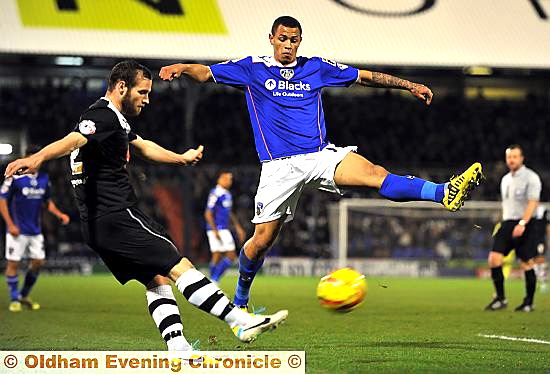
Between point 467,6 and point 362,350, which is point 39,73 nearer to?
point 467,6

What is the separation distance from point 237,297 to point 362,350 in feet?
4.79

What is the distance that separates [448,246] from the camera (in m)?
23.8

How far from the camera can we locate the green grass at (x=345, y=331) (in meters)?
7.08

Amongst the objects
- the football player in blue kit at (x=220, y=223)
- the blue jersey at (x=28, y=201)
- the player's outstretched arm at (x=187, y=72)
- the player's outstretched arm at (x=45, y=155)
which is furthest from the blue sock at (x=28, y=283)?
the player's outstretched arm at (x=45, y=155)

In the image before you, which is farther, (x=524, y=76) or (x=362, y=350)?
(x=524, y=76)

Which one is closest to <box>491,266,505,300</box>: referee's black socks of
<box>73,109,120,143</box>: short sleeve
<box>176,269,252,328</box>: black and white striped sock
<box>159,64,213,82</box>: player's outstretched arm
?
<box>159,64,213,82</box>: player's outstretched arm

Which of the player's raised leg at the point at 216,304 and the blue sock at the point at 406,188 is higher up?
the blue sock at the point at 406,188

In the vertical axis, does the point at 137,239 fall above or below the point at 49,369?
above

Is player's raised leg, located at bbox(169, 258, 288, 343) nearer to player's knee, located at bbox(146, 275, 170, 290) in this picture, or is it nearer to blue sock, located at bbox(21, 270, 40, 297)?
player's knee, located at bbox(146, 275, 170, 290)

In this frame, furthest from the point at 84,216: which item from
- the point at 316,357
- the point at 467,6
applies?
the point at 467,6

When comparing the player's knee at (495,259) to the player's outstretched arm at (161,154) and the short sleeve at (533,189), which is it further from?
the player's outstretched arm at (161,154)

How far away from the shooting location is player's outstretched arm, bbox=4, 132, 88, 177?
5.21m

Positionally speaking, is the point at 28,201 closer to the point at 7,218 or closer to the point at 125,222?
the point at 7,218

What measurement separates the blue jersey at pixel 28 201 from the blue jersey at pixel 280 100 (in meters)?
5.71
